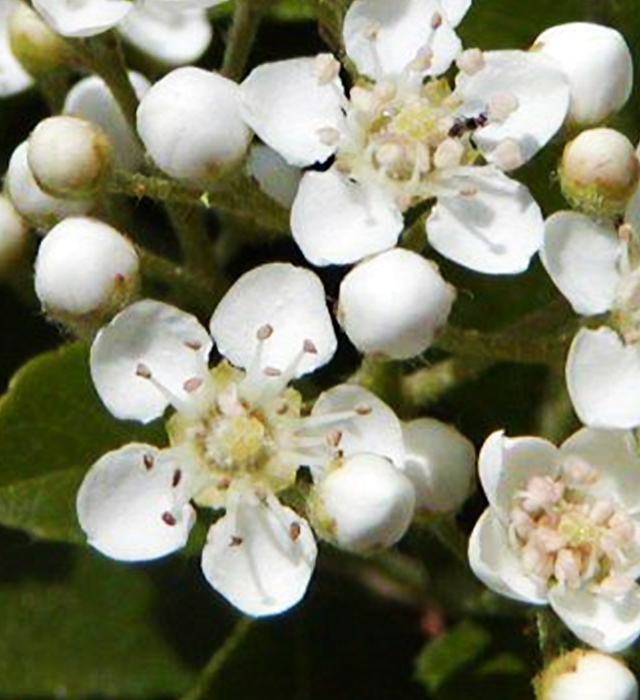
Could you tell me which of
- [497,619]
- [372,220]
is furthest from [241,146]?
[497,619]

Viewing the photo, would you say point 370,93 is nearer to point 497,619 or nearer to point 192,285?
point 192,285

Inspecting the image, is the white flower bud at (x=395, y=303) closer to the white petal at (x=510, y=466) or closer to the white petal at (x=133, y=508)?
the white petal at (x=510, y=466)

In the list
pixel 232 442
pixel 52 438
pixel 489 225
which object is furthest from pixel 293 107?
pixel 52 438

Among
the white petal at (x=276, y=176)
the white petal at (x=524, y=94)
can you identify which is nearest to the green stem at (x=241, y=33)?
the white petal at (x=276, y=176)

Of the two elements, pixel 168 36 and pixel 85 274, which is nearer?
pixel 85 274

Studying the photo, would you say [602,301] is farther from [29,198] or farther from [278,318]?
[29,198]
